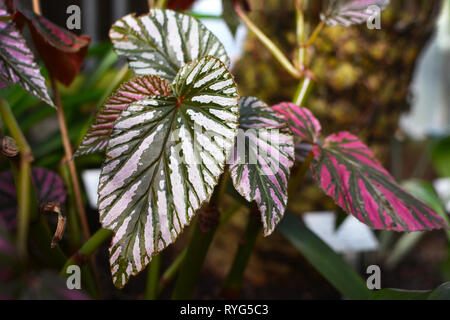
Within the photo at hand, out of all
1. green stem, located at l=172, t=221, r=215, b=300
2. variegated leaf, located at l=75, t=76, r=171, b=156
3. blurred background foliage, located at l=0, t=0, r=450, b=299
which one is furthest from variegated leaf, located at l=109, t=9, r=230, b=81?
blurred background foliage, located at l=0, t=0, r=450, b=299

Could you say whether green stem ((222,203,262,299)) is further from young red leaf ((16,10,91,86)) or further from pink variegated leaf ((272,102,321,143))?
young red leaf ((16,10,91,86))

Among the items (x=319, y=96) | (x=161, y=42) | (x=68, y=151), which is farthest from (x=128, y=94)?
(x=319, y=96)

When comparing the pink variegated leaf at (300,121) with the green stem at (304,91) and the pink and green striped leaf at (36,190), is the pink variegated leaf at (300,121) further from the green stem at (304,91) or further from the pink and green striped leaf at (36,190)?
the pink and green striped leaf at (36,190)

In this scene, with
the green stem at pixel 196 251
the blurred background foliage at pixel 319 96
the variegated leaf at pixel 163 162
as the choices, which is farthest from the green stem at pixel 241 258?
the blurred background foliage at pixel 319 96

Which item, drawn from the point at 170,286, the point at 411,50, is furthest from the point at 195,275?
the point at 411,50

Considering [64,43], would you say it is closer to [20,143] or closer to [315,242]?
[20,143]

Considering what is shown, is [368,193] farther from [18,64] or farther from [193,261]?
[18,64]
